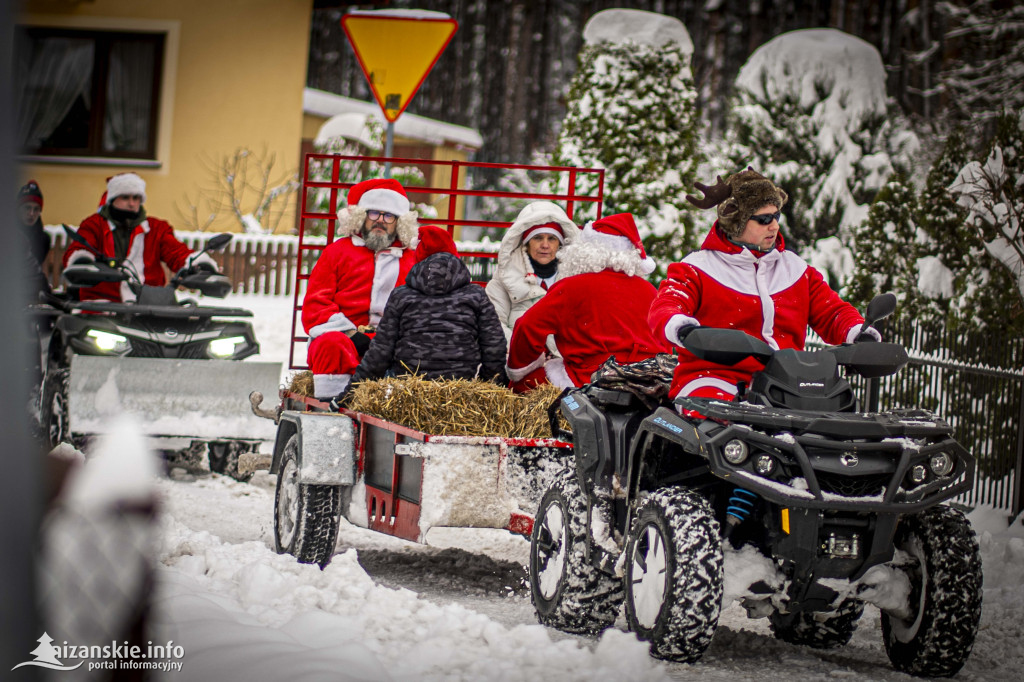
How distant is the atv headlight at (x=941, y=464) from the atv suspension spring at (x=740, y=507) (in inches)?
24.6

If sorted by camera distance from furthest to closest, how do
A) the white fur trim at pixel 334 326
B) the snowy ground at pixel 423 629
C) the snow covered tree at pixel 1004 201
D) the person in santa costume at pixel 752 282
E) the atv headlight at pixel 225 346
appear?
the snow covered tree at pixel 1004 201 → the atv headlight at pixel 225 346 → the white fur trim at pixel 334 326 → the person in santa costume at pixel 752 282 → the snowy ground at pixel 423 629

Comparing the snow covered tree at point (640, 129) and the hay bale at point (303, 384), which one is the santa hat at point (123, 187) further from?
the snow covered tree at point (640, 129)

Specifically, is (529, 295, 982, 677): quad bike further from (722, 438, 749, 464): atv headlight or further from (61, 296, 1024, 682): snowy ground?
(61, 296, 1024, 682): snowy ground

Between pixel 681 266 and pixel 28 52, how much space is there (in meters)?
4.10

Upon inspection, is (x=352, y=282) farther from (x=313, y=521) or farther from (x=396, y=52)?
(x=313, y=521)

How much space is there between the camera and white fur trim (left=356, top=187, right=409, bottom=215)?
842 cm

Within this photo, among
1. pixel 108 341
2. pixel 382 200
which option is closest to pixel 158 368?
pixel 108 341

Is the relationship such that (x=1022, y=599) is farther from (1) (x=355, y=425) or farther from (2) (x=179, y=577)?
(2) (x=179, y=577)

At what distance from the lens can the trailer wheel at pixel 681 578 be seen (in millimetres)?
4250

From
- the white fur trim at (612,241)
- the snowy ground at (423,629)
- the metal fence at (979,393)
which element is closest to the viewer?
the snowy ground at (423,629)

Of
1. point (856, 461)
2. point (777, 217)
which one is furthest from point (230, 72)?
point (856, 461)

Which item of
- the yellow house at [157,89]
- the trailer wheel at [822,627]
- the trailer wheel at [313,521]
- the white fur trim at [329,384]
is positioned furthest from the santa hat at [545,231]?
the yellow house at [157,89]

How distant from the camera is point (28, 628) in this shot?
142cm

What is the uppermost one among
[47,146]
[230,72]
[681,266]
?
[230,72]
